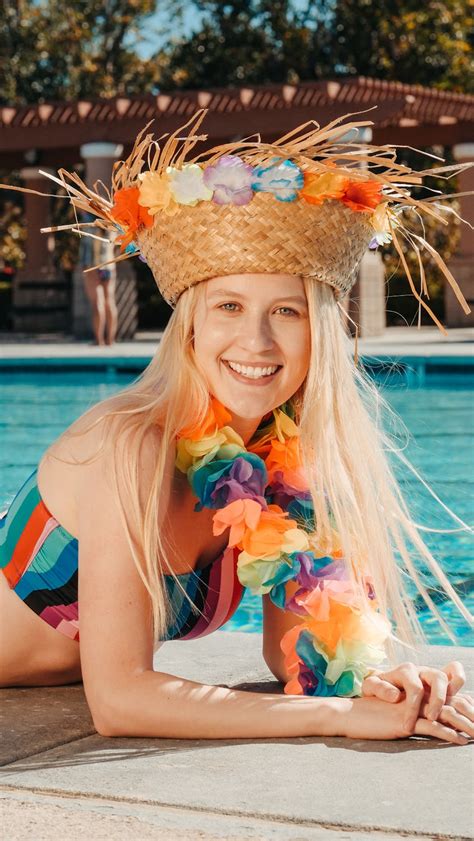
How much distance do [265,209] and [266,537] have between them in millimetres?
662

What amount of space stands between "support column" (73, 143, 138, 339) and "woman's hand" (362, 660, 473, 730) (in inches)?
610

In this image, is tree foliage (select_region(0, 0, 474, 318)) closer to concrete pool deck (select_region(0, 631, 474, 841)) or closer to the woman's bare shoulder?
the woman's bare shoulder

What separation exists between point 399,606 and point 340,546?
0.20 metres

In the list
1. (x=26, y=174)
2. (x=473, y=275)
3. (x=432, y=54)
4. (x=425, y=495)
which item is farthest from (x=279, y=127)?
(x=425, y=495)

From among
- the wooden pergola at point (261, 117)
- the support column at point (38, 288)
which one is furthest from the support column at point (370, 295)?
the support column at point (38, 288)

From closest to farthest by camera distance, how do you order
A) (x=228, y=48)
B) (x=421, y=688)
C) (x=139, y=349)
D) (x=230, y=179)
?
(x=421, y=688)
(x=230, y=179)
(x=139, y=349)
(x=228, y=48)

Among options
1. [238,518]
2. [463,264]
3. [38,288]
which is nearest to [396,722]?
[238,518]

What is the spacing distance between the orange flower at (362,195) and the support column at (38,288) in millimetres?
18655

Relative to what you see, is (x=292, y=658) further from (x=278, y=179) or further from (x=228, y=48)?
(x=228, y=48)

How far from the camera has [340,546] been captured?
2.72 m

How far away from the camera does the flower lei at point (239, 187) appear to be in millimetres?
2488

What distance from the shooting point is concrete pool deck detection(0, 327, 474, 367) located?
13.8 meters

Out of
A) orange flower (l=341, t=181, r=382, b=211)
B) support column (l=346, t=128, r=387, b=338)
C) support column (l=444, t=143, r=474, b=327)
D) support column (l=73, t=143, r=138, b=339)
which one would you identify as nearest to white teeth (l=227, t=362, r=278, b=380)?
orange flower (l=341, t=181, r=382, b=211)

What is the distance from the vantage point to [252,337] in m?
2.52
